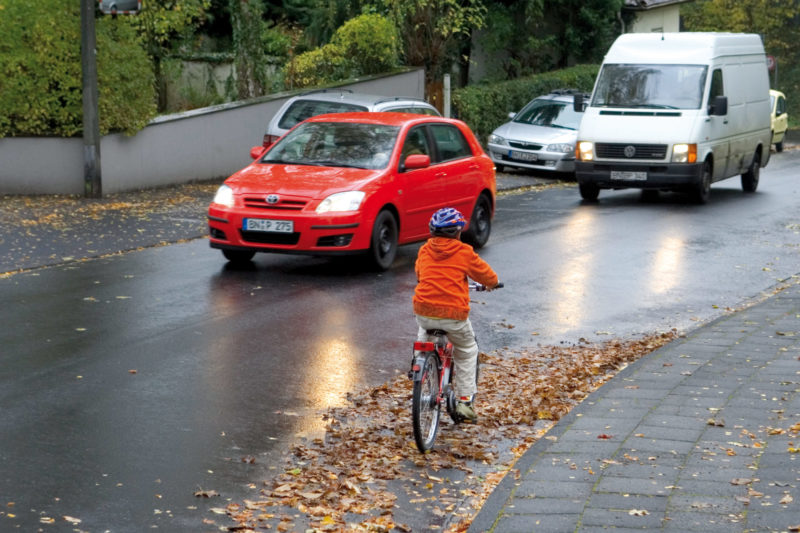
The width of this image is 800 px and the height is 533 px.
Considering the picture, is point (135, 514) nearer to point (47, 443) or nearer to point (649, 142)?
point (47, 443)

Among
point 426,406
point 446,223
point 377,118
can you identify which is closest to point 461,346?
point 426,406

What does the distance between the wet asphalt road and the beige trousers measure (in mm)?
903

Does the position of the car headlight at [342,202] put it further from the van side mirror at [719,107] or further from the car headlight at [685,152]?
the van side mirror at [719,107]

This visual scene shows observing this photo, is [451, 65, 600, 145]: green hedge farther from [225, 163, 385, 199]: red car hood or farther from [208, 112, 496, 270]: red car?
[225, 163, 385, 199]: red car hood

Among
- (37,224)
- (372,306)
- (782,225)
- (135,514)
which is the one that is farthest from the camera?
(782,225)

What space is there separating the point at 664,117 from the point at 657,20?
977 inches

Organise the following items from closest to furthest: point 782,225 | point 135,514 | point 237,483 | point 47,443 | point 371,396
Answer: point 135,514, point 237,483, point 47,443, point 371,396, point 782,225

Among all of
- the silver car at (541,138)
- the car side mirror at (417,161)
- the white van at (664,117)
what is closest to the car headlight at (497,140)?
the silver car at (541,138)

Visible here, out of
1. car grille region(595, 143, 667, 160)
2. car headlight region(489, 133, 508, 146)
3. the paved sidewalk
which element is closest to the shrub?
car headlight region(489, 133, 508, 146)

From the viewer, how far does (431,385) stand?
7496 mm

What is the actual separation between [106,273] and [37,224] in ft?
12.4

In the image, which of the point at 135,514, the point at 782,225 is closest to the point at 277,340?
the point at 135,514

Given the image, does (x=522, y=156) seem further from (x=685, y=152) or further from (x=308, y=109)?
(x=308, y=109)

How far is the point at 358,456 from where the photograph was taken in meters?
7.21
